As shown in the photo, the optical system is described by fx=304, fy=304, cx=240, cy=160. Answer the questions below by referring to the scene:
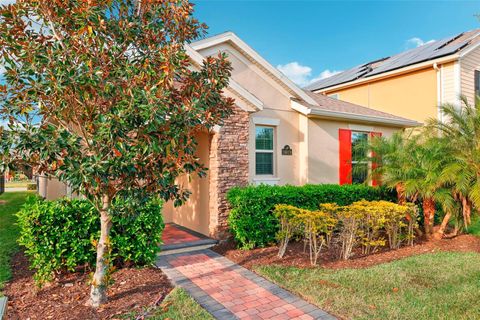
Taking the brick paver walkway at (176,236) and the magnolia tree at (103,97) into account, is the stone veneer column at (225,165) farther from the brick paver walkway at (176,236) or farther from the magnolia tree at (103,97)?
the magnolia tree at (103,97)

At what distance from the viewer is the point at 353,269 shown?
20.2 ft

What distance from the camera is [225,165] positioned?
8164 millimetres

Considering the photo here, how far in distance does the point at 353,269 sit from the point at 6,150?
6.13 m

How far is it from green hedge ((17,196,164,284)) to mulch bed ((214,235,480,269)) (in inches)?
80.3

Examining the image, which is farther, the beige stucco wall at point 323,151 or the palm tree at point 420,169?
the beige stucco wall at point 323,151

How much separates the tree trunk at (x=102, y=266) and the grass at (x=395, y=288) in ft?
9.18

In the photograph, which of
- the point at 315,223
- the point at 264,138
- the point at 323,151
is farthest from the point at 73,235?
the point at 323,151

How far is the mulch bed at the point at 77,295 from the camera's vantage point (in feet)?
14.1

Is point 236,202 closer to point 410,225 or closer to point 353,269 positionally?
point 353,269

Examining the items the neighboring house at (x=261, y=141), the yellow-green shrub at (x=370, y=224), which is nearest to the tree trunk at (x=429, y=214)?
the yellow-green shrub at (x=370, y=224)

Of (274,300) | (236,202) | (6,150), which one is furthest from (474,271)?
(6,150)

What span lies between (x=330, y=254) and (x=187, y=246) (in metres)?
3.47

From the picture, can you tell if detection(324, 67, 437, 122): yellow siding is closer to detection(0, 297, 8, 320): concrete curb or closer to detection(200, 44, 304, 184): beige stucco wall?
detection(200, 44, 304, 184): beige stucco wall

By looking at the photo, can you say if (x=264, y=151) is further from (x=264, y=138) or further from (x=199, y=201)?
(x=199, y=201)
